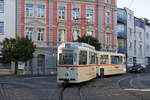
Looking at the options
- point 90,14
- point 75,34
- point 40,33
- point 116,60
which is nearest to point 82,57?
point 116,60

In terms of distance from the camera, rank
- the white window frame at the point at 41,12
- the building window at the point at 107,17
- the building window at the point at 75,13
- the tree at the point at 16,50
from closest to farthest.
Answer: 1. the tree at the point at 16,50
2. the white window frame at the point at 41,12
3. the building window at the point at 75,13
4. the building window at the point at 107,17

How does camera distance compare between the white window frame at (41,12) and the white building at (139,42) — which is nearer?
the white window frame at (41,12)

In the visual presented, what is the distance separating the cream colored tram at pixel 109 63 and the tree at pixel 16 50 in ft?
29.7

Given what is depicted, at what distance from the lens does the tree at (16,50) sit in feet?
87.9

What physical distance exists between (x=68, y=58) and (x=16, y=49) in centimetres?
1286

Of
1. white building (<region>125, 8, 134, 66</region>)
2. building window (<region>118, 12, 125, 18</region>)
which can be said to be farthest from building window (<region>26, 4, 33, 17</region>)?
white building (<region>125, 8, 134, 66</region>)

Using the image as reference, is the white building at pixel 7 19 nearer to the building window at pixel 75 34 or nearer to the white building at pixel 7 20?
the white building at pixel 7 20

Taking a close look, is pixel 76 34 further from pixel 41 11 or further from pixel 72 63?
pixel 72 63

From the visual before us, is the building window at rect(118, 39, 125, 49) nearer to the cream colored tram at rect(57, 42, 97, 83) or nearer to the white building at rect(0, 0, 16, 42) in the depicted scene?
the white building at rect(0, 0, 16, 42)

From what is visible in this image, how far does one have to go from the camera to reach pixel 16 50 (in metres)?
26.9

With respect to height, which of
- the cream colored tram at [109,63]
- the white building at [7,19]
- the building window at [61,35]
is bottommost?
the cream colored tram at [109,63]

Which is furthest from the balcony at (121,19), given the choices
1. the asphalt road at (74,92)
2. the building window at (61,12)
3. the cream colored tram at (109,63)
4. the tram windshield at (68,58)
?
the tram windshield at (68,58)

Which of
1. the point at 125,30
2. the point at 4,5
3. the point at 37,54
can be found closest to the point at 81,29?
the point at 37,54

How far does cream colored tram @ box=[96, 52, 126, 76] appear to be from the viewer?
77.3 feet
